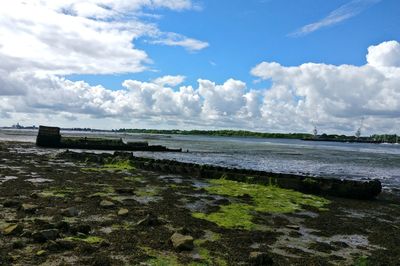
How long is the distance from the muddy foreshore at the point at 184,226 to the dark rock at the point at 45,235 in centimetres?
3

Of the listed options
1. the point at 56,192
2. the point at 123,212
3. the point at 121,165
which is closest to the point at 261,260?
the point at 123,212

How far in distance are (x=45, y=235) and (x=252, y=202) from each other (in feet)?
38.8

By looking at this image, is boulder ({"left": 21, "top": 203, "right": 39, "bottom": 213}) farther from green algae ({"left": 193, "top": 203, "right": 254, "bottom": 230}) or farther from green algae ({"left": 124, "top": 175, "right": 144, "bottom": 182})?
green algae ({"left": 124, "top": 175, "right": 144, "bottom": 182})

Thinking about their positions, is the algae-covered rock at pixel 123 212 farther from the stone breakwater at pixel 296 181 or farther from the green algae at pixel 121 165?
the green algae at pixel 121 165

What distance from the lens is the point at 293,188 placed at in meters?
27.6

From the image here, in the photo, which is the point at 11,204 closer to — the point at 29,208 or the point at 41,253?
the point at 29,208

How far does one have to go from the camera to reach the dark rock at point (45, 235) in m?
11.1

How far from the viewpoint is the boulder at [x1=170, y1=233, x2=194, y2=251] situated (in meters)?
11.3

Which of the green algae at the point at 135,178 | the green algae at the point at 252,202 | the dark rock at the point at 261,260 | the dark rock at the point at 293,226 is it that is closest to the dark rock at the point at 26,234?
the dark rock at the point at 261,260

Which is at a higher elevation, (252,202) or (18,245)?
(18,245)

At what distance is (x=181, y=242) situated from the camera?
1138 centimetres

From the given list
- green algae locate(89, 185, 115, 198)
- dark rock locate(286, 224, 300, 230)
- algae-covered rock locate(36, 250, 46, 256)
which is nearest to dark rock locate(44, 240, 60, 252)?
algae-covered rock locate(36, 250, 46, 256)

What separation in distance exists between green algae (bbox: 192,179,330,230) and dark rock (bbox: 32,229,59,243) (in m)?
6.01

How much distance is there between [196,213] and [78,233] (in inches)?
236
